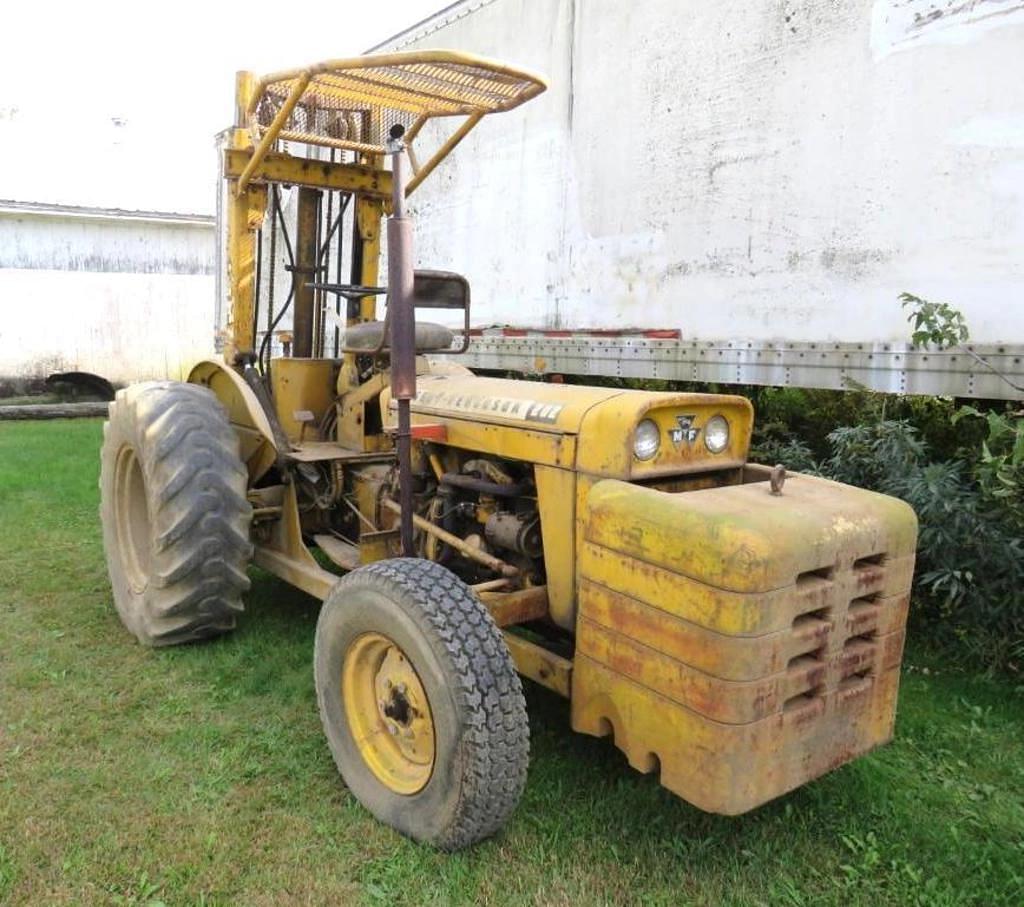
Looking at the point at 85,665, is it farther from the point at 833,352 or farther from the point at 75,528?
the point at 833,352

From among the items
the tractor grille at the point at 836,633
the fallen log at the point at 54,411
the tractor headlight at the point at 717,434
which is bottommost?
the fallen log at the point at 54,411

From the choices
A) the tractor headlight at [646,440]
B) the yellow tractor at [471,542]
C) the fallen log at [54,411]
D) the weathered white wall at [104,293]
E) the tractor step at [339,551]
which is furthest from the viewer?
the weathered white wall at [104,293]

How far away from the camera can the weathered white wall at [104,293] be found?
1341 centimetres

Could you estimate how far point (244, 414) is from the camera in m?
4.43

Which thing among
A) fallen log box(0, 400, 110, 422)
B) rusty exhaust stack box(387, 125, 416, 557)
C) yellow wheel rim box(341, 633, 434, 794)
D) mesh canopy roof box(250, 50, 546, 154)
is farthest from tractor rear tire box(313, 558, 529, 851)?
fallen log box(0, 400, 110, 422)

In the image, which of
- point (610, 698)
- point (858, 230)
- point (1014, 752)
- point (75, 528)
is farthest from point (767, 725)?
point (75, 528)

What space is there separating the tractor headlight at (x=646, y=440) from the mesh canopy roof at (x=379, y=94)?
134 cm

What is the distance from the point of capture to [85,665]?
392 cm

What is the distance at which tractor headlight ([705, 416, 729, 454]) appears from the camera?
2941 millimetres

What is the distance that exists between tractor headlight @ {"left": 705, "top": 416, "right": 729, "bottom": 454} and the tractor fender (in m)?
2.06

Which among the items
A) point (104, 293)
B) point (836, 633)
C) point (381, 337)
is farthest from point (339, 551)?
point (104, 293)

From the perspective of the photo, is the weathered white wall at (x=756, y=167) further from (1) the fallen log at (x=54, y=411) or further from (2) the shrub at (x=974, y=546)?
(1) the fallen log at (x=54, y=411)

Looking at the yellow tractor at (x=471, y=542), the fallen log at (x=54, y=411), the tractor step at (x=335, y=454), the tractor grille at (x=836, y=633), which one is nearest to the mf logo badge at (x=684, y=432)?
the yellow tractor at (x=471, y=542)

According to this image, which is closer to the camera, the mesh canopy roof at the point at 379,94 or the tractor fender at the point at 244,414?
the mesh canopy roof at the point at 379,94
